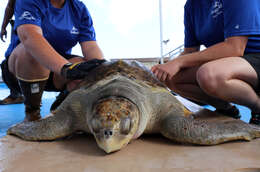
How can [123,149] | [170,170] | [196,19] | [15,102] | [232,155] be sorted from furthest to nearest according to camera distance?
[15,102], [196,19], [123,149], [232,155], [170,170]

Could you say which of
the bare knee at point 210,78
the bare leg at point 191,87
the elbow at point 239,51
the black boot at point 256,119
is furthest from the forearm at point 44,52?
the black boot at point 256,119

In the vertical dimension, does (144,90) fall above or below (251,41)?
below

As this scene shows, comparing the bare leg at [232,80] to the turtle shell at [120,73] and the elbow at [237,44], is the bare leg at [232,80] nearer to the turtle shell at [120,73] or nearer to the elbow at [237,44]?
the elbow at [237,44]

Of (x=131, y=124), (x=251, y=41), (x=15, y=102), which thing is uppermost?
(x=251, y=41)

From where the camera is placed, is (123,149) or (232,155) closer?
(232,155)

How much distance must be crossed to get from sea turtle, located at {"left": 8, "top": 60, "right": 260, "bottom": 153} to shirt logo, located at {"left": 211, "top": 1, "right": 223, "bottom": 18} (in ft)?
2.38

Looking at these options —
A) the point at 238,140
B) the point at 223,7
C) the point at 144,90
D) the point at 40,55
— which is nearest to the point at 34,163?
the point at 144,90

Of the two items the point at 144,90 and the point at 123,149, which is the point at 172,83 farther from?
the point at 123,149

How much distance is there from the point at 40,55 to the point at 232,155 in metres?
1.30

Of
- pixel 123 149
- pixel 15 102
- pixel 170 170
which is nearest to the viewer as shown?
pixel 170 170

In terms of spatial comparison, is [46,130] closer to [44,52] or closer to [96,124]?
[96,124]

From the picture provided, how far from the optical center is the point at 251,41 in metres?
1.47

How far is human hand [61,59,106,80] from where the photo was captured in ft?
4.26

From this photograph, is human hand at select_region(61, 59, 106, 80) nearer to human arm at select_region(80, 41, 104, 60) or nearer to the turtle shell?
the turtle shell
